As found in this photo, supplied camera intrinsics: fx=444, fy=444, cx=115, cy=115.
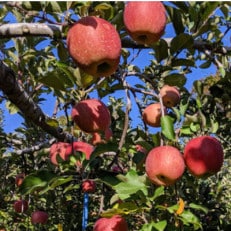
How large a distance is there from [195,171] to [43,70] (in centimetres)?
182

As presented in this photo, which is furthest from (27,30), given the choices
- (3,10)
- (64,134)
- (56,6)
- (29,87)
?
(29,87)

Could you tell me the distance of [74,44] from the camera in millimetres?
1270

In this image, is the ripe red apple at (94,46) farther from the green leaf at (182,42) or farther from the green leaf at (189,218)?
the green leaf at (189,218)

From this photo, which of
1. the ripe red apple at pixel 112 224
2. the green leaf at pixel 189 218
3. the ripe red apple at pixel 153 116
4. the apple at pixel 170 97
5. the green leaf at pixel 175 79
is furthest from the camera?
the apple at pixel 170 97

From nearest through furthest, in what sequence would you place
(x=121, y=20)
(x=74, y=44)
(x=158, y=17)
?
(x=74, y=44) → (x=158, y=17) → (x=121, y=20)

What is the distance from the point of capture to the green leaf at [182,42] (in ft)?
5.47

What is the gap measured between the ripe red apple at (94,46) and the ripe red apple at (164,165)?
37 centimetres

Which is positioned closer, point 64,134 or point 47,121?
point 47,121

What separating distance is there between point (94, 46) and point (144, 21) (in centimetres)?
24

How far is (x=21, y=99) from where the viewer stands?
191cm

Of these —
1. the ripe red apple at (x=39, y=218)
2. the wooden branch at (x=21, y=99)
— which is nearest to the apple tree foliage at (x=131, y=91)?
the wooden branch at (x=21, y=99)

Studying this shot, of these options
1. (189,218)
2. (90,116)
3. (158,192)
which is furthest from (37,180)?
(189,218)

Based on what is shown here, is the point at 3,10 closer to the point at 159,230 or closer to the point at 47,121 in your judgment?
the point at 47,121

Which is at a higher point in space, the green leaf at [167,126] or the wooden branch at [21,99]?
the wooden branch at [21,99]
